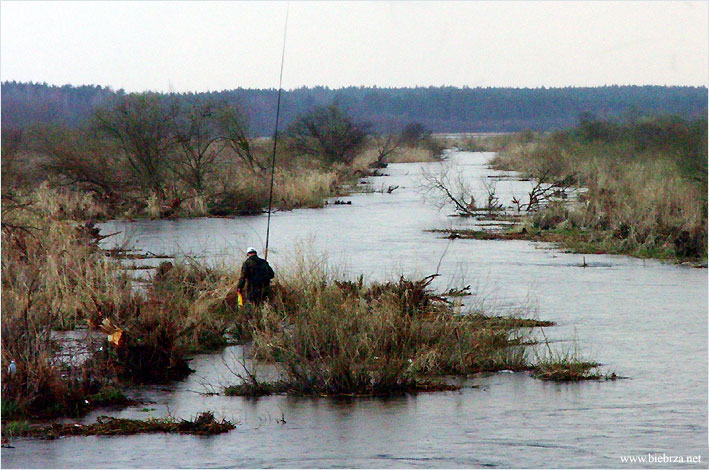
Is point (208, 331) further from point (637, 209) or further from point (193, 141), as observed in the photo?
point (193, 141)

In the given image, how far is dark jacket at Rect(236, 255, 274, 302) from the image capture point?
17859mm

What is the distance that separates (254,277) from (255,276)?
4 cm

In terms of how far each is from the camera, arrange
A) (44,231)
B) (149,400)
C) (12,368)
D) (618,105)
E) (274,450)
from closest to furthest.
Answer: (274,450) < (12,368) < (149,400) < (44,231) < (618,105)

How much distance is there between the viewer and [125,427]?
466 inches

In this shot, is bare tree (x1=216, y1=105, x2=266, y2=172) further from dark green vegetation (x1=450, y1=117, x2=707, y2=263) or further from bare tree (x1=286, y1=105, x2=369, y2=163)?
bare tree (x1=286, y1=105, x2=369, y2=163)

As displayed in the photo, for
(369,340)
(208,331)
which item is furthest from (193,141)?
(369,340)

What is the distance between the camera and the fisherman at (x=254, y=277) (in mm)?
17859

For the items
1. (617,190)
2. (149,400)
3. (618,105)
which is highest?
(618,105)

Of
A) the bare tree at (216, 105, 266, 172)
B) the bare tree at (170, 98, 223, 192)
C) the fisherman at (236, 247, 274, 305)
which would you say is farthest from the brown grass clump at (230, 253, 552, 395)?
the bare tree at (216, 105, 266, 172)

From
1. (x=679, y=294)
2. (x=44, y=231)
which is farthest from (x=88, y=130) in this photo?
(x=679, y=294)

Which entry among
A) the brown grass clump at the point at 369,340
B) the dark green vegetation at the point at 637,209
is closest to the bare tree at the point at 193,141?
the dark green vegetation at the point at 637,209

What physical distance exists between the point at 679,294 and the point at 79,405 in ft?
47.2

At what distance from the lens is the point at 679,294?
23.4m

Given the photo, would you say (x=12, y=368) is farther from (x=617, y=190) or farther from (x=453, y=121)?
(x=453, y=121)
